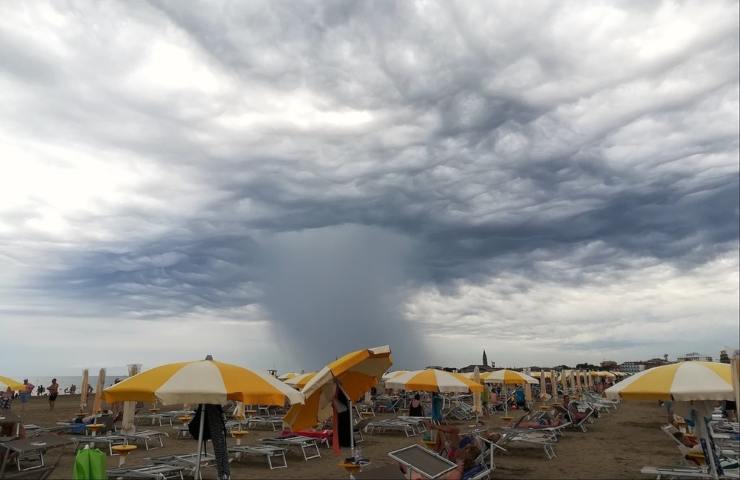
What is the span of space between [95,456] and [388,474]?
3921mm

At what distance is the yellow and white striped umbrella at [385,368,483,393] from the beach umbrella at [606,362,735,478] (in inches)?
188

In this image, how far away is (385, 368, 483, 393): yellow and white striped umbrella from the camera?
12969mm

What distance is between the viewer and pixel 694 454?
9375 mm

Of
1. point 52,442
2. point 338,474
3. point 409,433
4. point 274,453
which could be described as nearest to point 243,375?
point 338,474

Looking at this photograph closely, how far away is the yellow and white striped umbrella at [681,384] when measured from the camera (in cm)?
734

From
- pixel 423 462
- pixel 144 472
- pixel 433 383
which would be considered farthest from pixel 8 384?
pixel 423 462

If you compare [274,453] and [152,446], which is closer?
[274,453]

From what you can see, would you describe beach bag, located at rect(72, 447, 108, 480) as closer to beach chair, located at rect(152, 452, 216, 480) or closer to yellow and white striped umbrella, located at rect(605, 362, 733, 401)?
beach chair, located at rect(152, 452, 216, 480)

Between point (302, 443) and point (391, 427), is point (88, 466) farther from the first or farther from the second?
point (391, 427)

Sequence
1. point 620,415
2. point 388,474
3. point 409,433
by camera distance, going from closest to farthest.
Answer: point 388,474, point 409,433, point 620,415

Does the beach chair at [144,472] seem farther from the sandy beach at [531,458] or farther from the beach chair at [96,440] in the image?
the beach chair at [96,440]

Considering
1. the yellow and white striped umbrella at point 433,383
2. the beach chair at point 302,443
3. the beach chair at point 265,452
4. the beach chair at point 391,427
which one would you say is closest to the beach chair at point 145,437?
the beach chair at point 265,452

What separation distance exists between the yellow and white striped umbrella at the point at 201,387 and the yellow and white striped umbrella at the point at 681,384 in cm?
505

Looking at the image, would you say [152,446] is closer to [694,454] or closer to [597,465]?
[597,465]
